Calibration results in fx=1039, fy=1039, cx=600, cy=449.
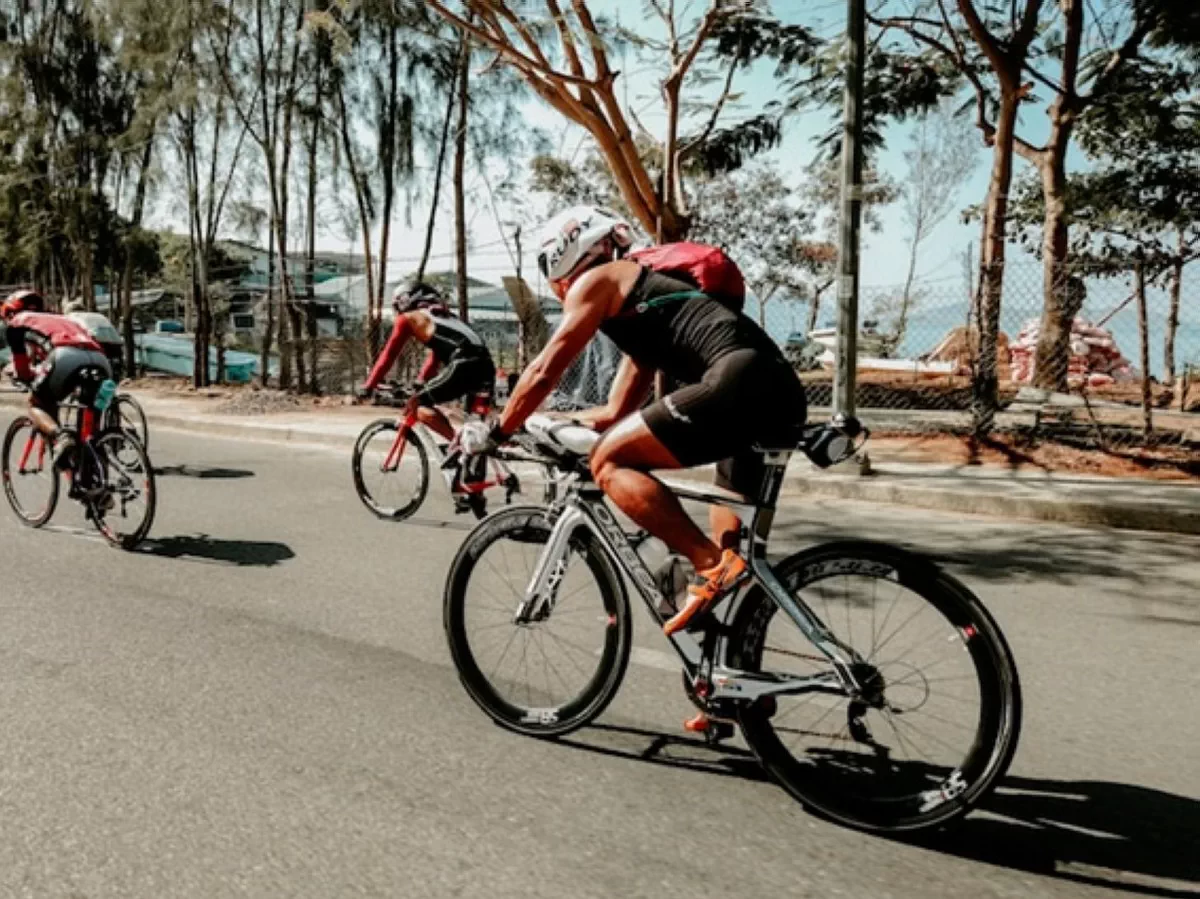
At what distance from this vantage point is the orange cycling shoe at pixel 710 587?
314 centimetres

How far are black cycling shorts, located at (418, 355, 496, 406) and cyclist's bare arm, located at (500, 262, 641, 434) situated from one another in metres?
4.68

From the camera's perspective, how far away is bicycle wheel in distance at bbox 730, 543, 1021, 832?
9.40ft

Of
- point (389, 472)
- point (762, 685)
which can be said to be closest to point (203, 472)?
point (389, 472)

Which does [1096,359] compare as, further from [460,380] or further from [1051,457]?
[460,380]

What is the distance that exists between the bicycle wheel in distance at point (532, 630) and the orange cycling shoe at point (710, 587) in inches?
9.6

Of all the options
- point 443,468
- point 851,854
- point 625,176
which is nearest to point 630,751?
point 851,854

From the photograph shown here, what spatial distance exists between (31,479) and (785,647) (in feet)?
21.4

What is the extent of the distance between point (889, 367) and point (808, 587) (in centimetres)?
2641

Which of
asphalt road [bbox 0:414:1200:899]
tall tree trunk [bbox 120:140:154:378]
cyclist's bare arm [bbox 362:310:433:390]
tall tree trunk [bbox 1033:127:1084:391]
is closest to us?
asphalt road [bbox 0:414:1200:899]

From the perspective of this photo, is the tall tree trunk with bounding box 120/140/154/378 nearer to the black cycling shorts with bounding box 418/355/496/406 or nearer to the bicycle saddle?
the black cycling shorts with bounding box 418/355/496/406

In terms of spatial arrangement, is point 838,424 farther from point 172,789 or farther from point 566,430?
point 172,789

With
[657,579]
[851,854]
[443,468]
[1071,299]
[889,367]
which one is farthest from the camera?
[889,367]

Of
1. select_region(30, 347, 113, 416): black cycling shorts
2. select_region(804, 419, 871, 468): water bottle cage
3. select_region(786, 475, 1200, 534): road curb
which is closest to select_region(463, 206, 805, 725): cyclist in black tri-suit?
select_region(804, 419, 871, 468): water bottle cage

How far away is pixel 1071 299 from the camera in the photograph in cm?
1207
